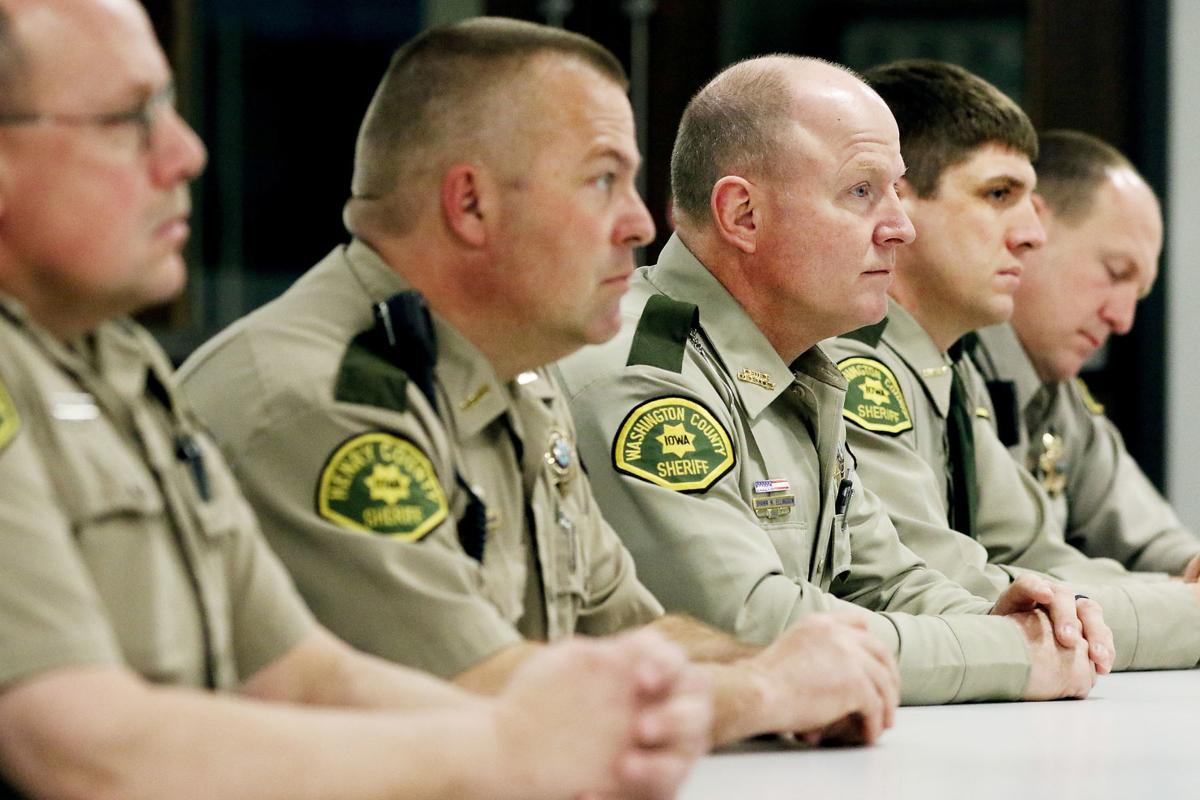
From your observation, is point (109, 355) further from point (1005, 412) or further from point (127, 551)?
point (1005, 412)

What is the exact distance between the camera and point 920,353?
2711mm

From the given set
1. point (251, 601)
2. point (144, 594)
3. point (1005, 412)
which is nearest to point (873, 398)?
point (1005, 412)

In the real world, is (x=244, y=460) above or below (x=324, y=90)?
above

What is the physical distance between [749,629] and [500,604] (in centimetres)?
38

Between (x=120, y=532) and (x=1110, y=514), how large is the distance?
7.89 feet

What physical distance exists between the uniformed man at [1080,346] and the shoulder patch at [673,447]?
118cm

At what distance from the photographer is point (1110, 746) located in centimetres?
182

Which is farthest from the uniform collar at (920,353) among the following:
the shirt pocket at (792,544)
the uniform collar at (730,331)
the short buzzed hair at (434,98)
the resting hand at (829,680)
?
the short buzzed hair at (434,98)

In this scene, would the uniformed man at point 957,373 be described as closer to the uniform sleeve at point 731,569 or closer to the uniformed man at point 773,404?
the uniformed man at point 773,404

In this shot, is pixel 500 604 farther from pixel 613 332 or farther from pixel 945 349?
pixel 945 349

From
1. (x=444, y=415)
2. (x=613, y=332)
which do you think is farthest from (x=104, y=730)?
(x=613, y=332)

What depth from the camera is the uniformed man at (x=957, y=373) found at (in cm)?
253

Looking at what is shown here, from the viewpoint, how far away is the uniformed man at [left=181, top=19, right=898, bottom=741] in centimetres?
151

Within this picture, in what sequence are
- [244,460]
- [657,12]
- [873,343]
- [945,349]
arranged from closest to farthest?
[244,460], [873,343], [945,349], [657,12]
